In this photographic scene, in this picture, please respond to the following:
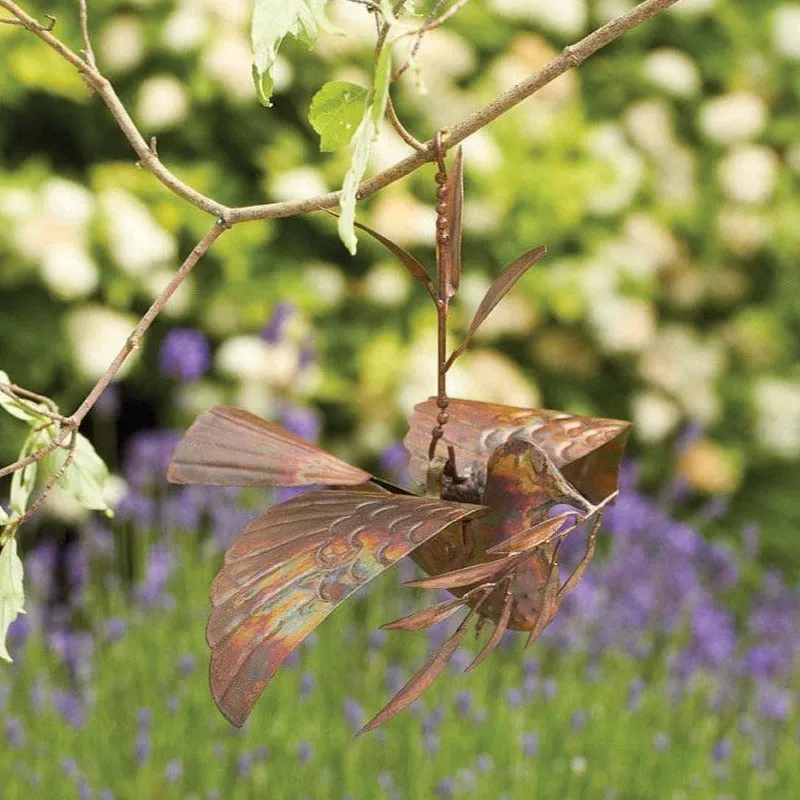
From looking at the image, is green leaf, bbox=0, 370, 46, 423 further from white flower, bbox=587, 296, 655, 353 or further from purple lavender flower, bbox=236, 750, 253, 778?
white flower, bbox=587, 296, 655, 353

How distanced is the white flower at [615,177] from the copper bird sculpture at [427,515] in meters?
3.08

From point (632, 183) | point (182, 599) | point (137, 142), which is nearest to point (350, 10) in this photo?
point (632, 183)

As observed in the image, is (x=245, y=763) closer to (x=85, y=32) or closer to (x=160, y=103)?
(x=85, y=32)

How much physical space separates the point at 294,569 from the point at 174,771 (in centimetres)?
141

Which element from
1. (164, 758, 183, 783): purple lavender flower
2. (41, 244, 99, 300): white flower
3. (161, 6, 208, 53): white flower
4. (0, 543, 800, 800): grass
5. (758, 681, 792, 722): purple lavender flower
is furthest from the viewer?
(161, 6, 208, 53): white flower

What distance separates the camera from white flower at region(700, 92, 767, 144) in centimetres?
403

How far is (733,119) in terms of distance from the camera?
4.03 metres

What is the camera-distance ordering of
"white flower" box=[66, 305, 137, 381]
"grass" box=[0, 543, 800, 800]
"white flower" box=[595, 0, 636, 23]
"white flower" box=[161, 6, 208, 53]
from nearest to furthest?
"grass" box=[0, 543, 800, 800], "white flower" box=[66, 305, 137, 381], "white flower" box=[161, 6, 208, 53], "white flower" box=[595, 0, 636, 23]

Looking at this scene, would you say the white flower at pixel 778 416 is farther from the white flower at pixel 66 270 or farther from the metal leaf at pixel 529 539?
the metal leaf at pixel 529 539

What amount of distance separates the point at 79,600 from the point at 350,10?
160 centimetres

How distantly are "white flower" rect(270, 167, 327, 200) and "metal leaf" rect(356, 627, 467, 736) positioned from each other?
2693mm

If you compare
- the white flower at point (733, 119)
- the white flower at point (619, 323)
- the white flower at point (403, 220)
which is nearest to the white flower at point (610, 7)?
the white flower at point (733, 119)

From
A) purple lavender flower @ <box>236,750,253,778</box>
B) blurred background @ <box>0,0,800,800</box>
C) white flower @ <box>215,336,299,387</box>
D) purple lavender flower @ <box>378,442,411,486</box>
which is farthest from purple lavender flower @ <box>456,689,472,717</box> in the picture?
white flower @ <box>215,336,299,387</box>

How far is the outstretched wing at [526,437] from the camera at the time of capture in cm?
75
